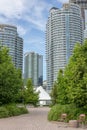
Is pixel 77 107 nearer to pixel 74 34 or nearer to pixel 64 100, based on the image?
pixel 64 100

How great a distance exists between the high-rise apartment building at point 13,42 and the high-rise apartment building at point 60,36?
24.9 m

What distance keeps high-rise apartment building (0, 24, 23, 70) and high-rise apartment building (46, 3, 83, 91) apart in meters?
24.9

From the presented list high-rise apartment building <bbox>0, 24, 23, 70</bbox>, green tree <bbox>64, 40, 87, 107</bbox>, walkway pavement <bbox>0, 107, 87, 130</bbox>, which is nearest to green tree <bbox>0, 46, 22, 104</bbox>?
walkway pavement <bbox>0, 107, 87, 130</bbox>

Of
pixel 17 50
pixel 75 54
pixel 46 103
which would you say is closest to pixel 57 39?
pixel 17 50

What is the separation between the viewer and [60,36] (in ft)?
580

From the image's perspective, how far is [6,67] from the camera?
37469 millimetres

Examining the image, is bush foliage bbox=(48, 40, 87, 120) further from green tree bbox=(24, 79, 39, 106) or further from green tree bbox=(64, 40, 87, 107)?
green tree bbox=(24, 79, 39, 106)

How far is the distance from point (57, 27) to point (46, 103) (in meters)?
80.1

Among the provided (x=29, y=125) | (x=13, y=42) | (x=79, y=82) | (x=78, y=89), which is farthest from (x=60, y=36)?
(x=29, y=125)

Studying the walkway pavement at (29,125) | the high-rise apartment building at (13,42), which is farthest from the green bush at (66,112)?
the high-rise apartment building at (13,42)

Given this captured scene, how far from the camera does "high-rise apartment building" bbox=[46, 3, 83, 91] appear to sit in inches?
6777

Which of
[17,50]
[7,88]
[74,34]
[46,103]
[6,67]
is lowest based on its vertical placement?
[46,103]

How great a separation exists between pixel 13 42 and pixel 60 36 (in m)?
38.6

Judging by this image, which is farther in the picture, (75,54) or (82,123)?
(75,54)
